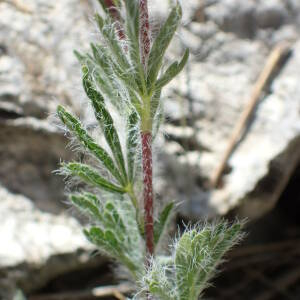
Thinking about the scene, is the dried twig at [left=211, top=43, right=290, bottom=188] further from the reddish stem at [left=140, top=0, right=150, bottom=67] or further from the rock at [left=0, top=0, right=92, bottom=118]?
the reddish stem at [left=140, top=0, right=150, bottom=67]

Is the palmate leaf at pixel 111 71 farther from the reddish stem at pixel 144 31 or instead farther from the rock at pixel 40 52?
the rock at pixel 40 52

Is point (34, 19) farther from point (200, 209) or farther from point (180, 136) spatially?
point (200, 209)

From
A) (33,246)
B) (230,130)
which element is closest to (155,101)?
(33,246)

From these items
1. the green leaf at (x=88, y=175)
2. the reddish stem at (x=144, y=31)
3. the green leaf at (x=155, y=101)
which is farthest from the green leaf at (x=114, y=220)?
the reddish stem at (x=144, y=31)

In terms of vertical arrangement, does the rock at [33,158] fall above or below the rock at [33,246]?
above

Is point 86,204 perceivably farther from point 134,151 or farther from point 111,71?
point 111,71

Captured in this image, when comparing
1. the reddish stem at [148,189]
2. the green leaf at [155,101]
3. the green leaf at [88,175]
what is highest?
the green leaf at [155,101]

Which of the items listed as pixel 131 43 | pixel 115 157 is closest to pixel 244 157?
pixel 115 157
